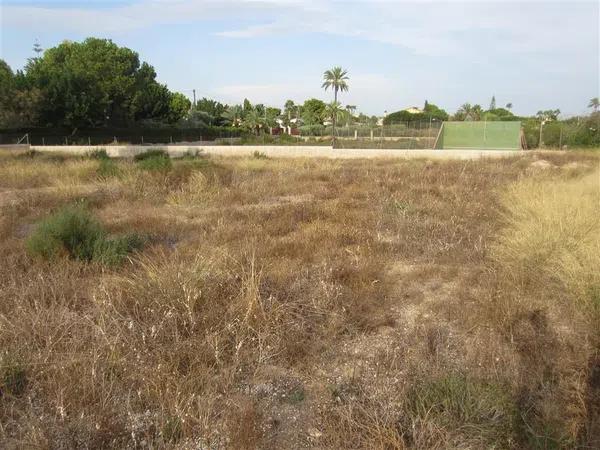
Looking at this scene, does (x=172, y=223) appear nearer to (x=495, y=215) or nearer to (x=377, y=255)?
(x=377, y=255)

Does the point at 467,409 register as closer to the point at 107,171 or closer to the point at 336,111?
the point at 107,171

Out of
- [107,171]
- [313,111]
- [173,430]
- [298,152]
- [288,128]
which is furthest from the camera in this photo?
[313,111]

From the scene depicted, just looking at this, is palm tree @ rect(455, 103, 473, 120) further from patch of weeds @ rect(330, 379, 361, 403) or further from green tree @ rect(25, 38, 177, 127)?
patch of weeds @ rect(330, 379, 361, 403)

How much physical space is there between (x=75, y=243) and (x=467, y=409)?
16.4 ft

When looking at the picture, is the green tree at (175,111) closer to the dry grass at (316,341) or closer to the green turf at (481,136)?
the green turf at (481,136)

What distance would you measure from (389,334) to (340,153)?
25771 millimetres

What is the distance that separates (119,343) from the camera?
347cm

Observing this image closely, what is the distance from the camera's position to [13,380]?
3164 millimetres

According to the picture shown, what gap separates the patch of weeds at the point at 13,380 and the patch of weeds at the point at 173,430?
3.61 feet

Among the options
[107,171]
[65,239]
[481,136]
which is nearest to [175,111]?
[481,136]

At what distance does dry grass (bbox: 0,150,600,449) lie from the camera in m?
2.75

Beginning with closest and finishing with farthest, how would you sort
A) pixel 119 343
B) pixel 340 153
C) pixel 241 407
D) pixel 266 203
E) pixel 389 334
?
1. pixel 241 407
2. pixel 119 343
3. pixel 389 334
4. pixel 266 203
5. pixel 340 153

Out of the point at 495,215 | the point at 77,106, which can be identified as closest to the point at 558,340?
the point at 495,215

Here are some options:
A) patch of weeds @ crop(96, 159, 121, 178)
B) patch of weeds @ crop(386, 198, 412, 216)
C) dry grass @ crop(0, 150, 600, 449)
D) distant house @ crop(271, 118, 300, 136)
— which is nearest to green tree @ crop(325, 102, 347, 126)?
distant house @ crop(271, 118, 300, 136)
